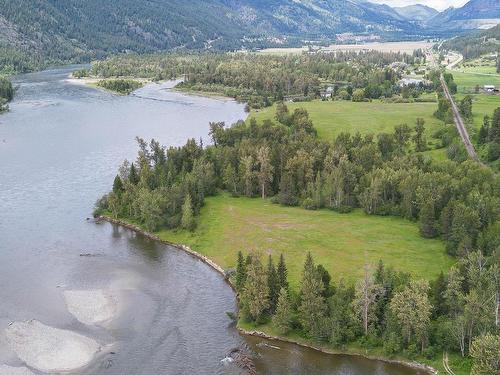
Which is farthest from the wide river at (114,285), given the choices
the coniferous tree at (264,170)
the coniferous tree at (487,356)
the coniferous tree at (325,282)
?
the coniferous tree at (264,170)

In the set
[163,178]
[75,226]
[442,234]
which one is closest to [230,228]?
[163,178]

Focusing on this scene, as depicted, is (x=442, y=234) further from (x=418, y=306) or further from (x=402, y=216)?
(x=418, y=306)

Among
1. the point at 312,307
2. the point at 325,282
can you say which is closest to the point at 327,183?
the point at 325,282

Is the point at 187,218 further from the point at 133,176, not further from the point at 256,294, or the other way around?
the point at 256,294

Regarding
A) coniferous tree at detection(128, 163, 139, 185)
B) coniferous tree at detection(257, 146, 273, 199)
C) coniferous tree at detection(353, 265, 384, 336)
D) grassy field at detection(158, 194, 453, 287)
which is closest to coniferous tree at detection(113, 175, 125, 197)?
coniferous tree at detection(128, 163, 139, 185)

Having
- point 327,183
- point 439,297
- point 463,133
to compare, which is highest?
point 463,133

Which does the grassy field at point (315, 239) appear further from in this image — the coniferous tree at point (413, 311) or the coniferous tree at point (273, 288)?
the coniferous tree at point (413, 311)
